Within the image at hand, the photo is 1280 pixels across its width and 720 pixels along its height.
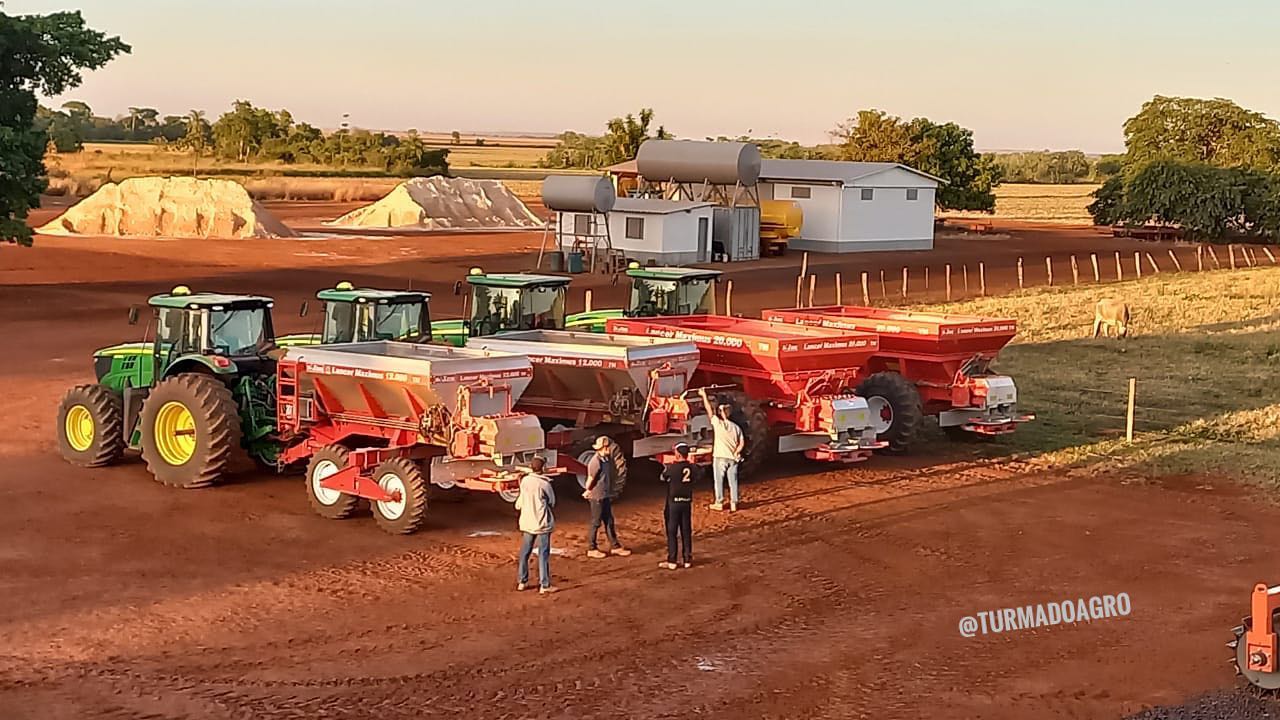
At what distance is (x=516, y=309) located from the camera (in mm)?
21859

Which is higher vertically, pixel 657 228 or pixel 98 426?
pixel 657 228

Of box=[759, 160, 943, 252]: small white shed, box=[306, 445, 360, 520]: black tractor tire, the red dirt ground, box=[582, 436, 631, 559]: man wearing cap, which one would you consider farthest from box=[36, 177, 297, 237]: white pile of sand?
box=[582, 436, 631, 559]: man wearing cap

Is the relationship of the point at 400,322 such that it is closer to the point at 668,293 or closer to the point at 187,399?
the point at 187,399

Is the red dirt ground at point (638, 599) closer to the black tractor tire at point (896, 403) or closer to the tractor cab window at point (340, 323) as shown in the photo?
the black tractor tire at point (896, 403)

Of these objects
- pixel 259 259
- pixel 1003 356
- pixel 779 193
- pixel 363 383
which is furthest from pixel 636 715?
pixel 779 193

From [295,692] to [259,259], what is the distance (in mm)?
43469

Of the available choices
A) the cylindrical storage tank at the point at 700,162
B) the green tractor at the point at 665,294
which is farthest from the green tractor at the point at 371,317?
the cylindrical storage tank at the point at 700,162

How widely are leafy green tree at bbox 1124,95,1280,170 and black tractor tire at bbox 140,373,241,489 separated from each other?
251ft

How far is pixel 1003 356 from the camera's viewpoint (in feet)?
107

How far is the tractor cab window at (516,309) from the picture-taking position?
2186cm

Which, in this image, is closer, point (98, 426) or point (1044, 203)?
point (98, 426)

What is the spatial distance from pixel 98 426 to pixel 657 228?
3856 cm

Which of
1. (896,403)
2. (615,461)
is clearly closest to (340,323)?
(615,461)

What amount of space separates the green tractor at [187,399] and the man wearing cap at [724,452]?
542 cm
